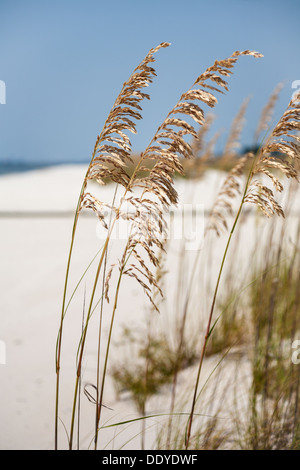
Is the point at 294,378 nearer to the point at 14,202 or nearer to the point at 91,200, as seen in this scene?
the point at 91,200

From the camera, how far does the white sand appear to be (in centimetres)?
228

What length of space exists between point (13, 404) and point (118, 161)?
2036mm

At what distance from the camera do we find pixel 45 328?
3.64m

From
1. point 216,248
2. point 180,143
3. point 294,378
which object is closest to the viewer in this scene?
point 180,143

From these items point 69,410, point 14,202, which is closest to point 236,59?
point 69,410

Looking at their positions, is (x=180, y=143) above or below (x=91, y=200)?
above

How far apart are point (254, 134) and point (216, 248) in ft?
11.8

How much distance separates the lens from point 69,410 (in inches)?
100

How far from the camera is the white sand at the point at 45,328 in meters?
2.28

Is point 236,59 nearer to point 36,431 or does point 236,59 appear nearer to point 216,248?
point 36,431
